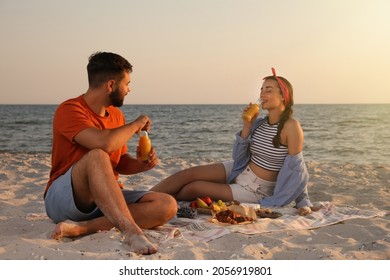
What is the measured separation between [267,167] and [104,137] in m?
1.94

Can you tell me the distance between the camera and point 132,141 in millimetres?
16250

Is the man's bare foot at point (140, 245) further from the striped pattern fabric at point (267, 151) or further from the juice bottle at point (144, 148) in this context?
the striped pattern fabric at point (267, 151)

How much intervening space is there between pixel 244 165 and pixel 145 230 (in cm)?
150

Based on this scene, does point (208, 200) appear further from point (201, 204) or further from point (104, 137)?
point (104, 137)

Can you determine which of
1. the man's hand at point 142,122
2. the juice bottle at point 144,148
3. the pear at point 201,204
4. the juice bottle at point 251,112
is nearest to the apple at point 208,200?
the pear at point 201,204

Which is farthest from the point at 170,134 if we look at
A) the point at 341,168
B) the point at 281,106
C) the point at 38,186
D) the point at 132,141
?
the point at 281,106

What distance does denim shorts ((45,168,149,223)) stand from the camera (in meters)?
3.31

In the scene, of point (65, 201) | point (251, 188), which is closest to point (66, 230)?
point (65, 201)

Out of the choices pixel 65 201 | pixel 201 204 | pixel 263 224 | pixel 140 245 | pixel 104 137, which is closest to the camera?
pixel 140 245

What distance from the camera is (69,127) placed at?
331cm

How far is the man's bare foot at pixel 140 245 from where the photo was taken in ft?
9.87

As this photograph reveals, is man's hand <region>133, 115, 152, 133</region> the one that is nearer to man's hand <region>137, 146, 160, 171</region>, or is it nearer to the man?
the man

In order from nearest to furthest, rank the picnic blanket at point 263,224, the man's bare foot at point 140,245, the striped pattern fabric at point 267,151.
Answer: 1. the man's bare foot at point 140,245
2. the picnic blanket at point 263,224
3. the striped pattern fabric at point 267,151

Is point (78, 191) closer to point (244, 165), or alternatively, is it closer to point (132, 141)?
point (244, 165)
